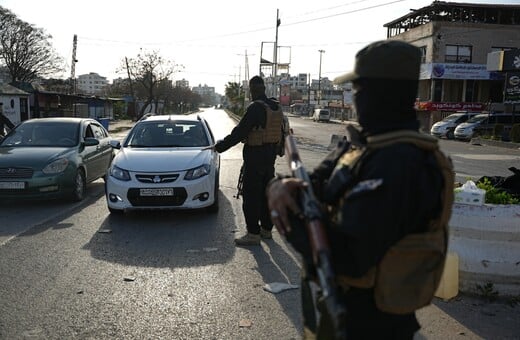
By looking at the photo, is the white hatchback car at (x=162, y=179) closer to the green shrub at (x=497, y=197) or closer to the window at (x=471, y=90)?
the green shrub at (x=497, y=197)

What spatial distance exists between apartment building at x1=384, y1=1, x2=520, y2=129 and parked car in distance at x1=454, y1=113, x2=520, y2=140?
11.6 metres

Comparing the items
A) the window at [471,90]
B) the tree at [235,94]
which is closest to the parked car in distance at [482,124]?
the window at [471,90]

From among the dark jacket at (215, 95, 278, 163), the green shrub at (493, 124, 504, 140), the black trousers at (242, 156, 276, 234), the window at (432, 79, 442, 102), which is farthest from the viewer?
the window at (432, 79, 442, 102)

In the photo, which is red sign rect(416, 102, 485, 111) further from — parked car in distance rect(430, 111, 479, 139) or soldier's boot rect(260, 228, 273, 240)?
soldier's boot rect(260, 228, 273, 240)

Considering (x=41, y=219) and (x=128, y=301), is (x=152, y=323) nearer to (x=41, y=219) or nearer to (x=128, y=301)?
(x=128, y=301)

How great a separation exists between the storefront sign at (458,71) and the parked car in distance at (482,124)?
1280 centimetres

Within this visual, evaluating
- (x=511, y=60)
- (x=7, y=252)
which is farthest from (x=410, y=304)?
(x=511, y=60)

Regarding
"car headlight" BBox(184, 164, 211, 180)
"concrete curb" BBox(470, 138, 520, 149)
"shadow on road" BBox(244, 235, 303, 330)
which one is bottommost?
"shadow on road" BBox(244, 235, 303, 330)

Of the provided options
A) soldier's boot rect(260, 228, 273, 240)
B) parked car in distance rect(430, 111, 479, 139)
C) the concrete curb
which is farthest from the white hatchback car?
parked car in distance rect(430, 111, 479, 139)

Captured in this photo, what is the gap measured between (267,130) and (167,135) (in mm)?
3140

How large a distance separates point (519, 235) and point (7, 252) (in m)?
5.46

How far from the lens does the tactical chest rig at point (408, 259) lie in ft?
5.76

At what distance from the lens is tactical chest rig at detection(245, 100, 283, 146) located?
19.8 ft

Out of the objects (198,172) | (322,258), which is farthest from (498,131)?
(322,258)
